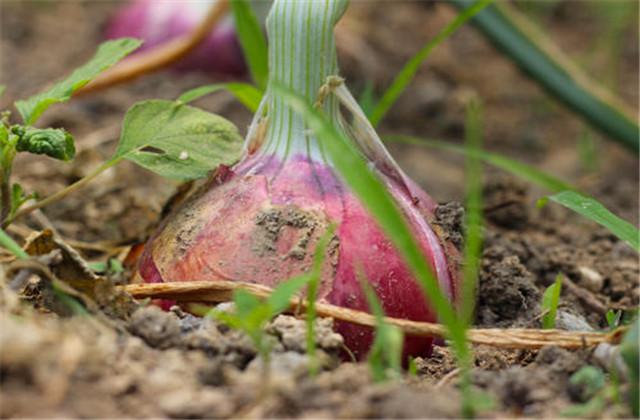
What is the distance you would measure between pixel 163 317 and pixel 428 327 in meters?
0.26

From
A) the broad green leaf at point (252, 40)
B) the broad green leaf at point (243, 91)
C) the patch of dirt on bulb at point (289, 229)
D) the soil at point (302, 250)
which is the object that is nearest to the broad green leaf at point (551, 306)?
the soil at point (302, 250)

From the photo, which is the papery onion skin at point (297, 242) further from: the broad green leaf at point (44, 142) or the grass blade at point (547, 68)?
the grass blade at point (547, 68)

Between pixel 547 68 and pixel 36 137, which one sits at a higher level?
pixel 547 68

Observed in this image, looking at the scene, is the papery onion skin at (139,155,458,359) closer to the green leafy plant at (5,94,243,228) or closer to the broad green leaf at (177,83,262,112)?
the green leafy plant at (5,94,243,228)

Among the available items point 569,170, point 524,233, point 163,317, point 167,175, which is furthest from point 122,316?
point 569,170

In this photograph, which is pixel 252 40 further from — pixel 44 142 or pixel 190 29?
pixel 190 29

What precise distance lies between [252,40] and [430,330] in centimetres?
79

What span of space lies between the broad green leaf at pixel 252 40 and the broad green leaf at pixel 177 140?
1.33ft

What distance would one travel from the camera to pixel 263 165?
123cm

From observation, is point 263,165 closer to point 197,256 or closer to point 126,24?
point 197,256

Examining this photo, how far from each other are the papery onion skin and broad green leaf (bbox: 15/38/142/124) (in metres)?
0.19

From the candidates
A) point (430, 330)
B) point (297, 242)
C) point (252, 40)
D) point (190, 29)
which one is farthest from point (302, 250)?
point (190, 29)

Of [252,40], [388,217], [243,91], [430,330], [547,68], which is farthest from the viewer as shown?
[547,68]

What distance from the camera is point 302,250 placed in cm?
113
